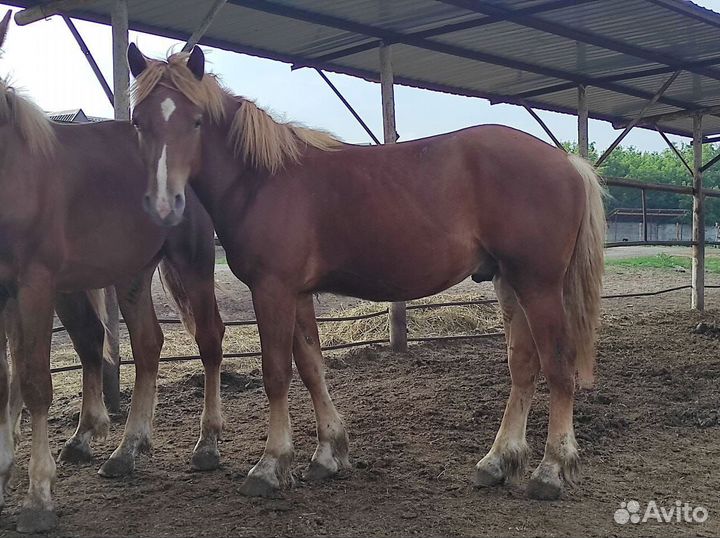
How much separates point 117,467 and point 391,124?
4.10 meters

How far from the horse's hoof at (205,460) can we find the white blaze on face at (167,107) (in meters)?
1.81

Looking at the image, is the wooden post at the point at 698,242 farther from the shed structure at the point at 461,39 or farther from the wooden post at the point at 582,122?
the wooden post at the point at 582,122

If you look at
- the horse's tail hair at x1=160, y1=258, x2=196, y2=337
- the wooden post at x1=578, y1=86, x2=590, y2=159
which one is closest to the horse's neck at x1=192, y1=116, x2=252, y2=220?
the horse's tail hair at x1=160, y1=258, x2=196, y2=337

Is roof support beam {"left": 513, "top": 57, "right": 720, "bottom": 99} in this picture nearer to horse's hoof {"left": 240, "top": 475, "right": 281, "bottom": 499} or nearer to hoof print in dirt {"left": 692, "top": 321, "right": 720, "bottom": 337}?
hoof print in dirt {"left": 692, "top": 321, "right": 720, "bottom": 337}

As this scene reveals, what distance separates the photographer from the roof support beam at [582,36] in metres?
5.13

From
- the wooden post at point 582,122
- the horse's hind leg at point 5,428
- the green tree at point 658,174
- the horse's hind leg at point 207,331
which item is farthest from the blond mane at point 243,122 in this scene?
the green tree at point 658,174

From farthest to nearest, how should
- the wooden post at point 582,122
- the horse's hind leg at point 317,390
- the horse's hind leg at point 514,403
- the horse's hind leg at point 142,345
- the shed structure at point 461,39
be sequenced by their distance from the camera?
the wooden post at point 582,122, the shed structure at point 461,39, the horse's hind leg at point 142,345, the horse's hind leg at point 317,390, the horse's hind leg at point 514,403

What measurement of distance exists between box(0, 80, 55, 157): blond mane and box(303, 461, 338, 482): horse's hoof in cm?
206

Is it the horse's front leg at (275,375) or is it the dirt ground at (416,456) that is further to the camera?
the horse's front leg at (275,375)

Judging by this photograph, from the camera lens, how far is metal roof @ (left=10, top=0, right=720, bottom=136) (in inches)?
203

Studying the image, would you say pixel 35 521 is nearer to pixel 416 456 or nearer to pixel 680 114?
pixel 416 456

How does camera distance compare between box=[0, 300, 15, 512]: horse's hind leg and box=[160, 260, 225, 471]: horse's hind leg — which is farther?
→ box=[160, 260, 225, 471]: horse's hind leg

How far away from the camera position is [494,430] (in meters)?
4.07

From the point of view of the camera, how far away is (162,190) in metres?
2.80
